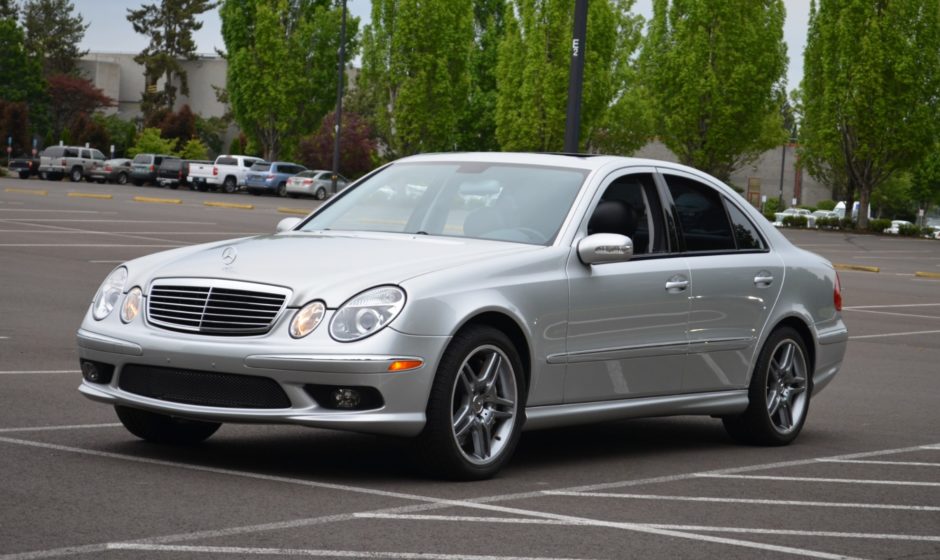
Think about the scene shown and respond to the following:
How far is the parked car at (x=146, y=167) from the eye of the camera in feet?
234

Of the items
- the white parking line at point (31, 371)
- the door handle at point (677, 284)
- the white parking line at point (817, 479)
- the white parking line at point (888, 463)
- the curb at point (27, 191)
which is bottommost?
the white parking line at point (31, 371)

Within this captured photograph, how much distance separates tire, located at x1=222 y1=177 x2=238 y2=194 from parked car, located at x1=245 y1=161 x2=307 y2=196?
29.0 inches

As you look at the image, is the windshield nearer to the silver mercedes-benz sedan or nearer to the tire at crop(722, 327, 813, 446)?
the silver mercedes-benz sedan

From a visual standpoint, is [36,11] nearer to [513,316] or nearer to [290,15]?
[290,15]

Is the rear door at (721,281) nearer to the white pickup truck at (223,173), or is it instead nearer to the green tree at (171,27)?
the white pickup truck at (223,173)

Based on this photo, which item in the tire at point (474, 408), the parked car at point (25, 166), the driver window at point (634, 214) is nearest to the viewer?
the tire at point (474, 408)

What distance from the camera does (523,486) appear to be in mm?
7238

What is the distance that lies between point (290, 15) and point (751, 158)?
969 inches

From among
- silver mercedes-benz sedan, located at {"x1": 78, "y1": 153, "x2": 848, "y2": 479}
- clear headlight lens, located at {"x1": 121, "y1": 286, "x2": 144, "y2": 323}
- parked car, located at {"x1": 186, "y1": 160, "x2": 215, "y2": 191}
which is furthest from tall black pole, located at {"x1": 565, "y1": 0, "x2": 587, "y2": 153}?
parked car, located at {"x1": 186, "y1": 160, "x2": 215, "y2": 191}

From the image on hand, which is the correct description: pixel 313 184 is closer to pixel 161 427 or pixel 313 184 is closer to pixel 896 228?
pixel 896 228

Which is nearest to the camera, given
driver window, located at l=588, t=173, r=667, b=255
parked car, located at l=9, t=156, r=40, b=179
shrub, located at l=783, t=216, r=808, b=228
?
driver window, located at l=588, t=173, r=667, b=255

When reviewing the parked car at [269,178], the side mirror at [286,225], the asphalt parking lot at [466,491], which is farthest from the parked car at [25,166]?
the side mirror at [286,225]

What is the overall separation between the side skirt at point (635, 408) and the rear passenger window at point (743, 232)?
912 mm

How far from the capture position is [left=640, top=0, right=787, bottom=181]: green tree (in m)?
66.3
